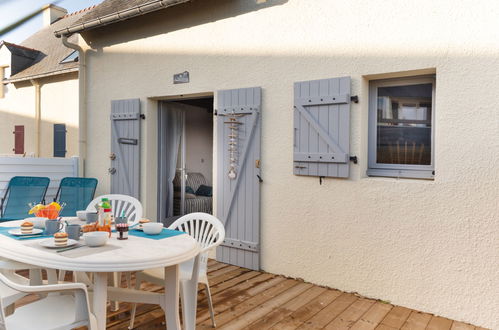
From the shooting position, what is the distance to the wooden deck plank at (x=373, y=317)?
296 cm

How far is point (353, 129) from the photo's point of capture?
3.65 metres

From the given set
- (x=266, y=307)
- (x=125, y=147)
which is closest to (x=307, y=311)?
(x=266, y=307)

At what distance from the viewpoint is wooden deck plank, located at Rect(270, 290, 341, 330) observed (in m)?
2.94

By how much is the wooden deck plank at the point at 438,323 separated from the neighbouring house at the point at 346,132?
8cm

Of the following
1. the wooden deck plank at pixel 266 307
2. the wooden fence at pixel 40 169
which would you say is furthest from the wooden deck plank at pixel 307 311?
the wooden fence at pixel 40 169

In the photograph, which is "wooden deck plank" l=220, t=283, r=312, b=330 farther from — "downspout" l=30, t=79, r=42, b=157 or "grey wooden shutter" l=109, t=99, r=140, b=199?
"downspout" l=30, t=79, r=42, b=157

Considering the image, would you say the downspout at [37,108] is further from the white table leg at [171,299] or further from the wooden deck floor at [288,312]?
the white table leg at [171,299]

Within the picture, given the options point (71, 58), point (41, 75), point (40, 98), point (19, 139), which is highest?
point (71, 58)

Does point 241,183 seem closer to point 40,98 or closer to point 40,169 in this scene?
point 40,169

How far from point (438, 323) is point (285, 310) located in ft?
4.16

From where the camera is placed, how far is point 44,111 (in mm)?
9141

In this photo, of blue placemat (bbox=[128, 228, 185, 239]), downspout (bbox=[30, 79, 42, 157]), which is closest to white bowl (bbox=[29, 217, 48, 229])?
blue placemat (bbox=[128, 228, 185, 239])

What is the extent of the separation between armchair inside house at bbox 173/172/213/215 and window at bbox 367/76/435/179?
3457mm

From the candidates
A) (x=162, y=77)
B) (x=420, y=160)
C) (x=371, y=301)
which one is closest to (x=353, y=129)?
(x=420, y=160)
